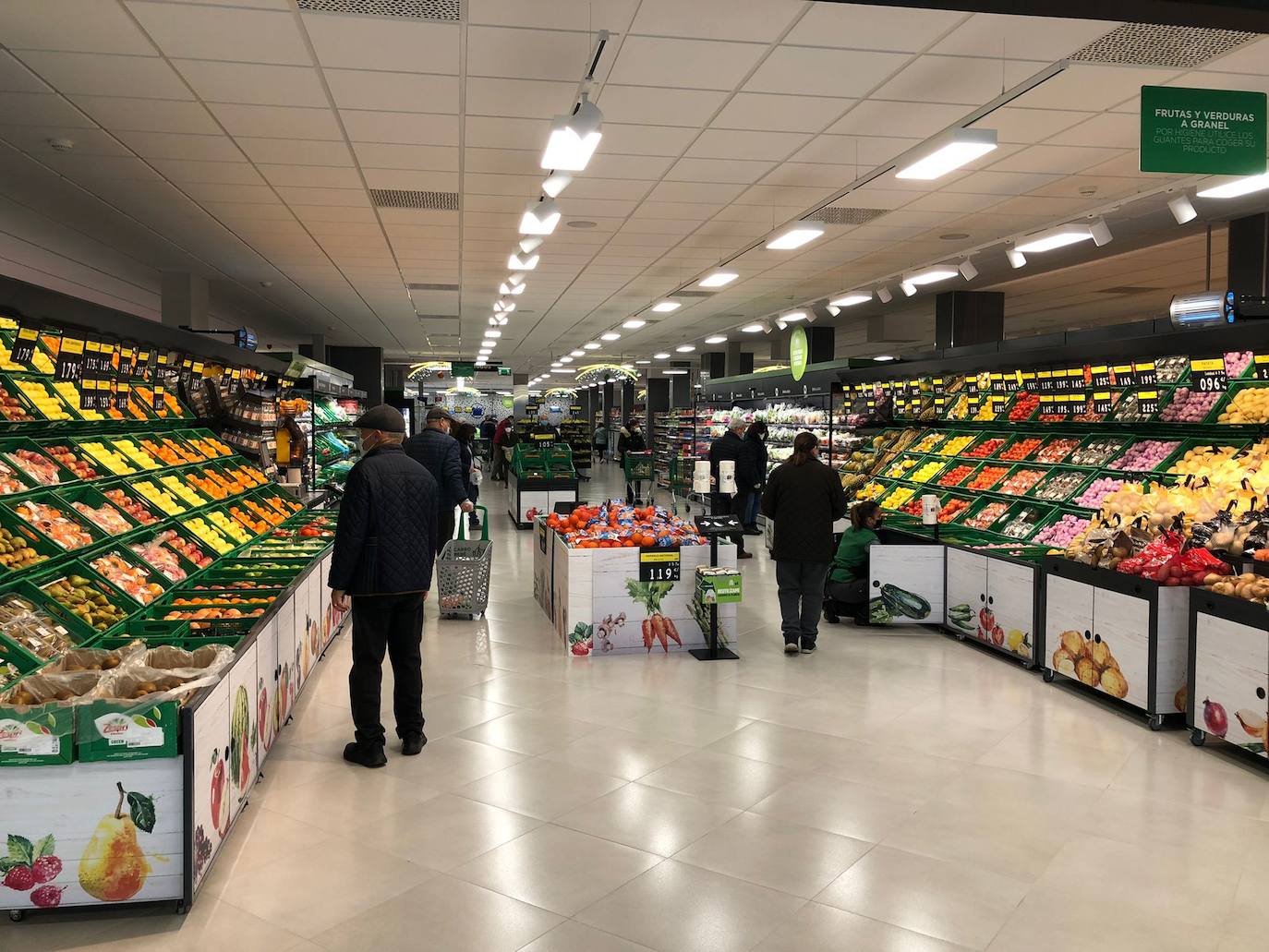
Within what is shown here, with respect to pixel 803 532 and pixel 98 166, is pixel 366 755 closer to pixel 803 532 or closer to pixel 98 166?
pixel 803 532

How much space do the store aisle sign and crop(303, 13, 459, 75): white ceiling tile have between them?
369cm

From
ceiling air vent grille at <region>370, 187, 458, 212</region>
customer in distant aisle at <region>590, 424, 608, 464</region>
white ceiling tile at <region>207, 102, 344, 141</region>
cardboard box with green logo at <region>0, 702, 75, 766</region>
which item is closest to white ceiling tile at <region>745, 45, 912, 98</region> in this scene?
white ceiling tile at <region>207, 102, 344, 141</region>

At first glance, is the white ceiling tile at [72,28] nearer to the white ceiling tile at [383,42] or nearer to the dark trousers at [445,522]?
the white ceiling tile at [383,42]

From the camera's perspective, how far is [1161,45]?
4.74 m

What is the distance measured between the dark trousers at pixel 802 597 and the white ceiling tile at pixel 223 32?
15.2ft

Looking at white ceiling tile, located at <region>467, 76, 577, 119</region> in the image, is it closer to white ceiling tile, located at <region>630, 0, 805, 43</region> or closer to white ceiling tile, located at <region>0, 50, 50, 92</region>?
white ceiling tile, located at <region>630, 0, 805, 43</region>

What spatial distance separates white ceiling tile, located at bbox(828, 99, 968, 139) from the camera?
5.70 m

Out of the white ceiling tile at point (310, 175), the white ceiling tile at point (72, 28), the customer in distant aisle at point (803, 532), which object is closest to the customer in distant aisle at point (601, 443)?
the white ceiling tile at point (310, 175)

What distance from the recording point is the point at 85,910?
313 centimetres

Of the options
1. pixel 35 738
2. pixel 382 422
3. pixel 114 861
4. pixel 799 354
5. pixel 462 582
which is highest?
pixel 799 354

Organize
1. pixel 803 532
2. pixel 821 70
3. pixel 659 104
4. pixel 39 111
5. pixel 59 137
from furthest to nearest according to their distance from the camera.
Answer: pixel 803 532, pixel 59 137, pixel 39 111, pixel 659 104, pixel 821 70

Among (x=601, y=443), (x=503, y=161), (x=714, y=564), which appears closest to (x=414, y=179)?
(x=503, y=161)

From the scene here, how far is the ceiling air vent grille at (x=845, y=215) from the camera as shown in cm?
845

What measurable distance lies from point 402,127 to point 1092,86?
4.21 meters
